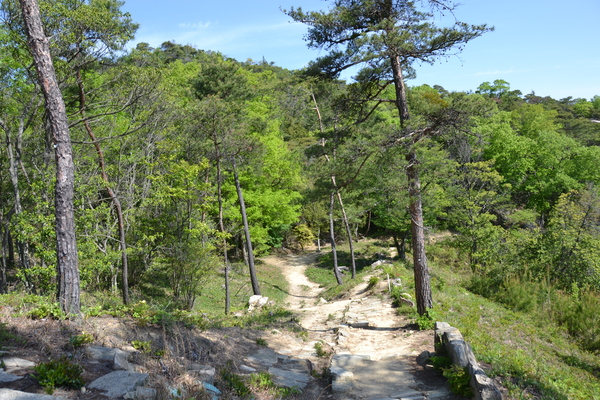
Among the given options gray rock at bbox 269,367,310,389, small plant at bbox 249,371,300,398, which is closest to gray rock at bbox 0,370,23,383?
small plant at bbox 249,371,300,398

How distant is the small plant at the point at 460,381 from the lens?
551cm

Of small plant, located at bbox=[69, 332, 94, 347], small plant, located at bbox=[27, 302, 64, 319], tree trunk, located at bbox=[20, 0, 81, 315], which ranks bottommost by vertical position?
small plant, located at bbox=[69, 332, 94, 347]

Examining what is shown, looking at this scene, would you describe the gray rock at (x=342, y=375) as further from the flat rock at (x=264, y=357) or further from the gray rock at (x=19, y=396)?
the gray rock at (x=19, y=396)

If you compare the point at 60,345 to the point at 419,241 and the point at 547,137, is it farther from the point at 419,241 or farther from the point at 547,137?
the point at 547,137

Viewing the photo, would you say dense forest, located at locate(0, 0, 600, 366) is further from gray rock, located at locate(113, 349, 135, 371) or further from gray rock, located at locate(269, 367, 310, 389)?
gray rock, located at locate(269, 367, 310, 389)

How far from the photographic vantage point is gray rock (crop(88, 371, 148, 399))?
4.16 metres

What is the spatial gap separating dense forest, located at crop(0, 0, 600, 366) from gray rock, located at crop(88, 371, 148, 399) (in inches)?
115

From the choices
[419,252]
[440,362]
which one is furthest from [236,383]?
[419,252]

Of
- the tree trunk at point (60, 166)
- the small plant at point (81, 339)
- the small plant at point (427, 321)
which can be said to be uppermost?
the tree trunk at point (60, 166)

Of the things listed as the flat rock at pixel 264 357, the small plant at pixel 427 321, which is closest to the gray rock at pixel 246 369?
the flat rock at pixel 264 357

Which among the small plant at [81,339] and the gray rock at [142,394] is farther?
the small plant at [81,339]

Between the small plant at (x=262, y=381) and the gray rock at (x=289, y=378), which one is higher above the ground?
the small plant at (x=262, y=381)

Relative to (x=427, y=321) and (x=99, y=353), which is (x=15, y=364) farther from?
(x=427, y=321)

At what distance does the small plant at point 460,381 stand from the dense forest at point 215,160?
3.86m
